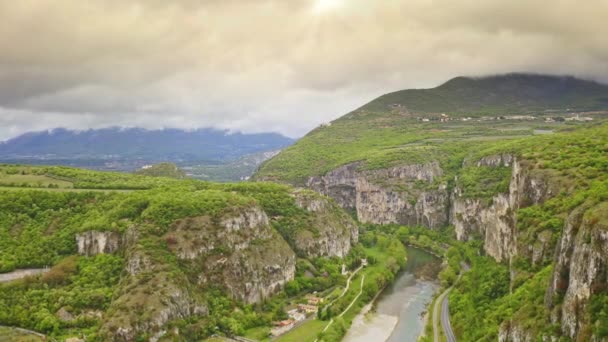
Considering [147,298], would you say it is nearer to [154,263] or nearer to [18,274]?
[154,263]

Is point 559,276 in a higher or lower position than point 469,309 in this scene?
higher

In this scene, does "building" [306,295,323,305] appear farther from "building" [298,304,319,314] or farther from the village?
"building" [298,304,319,314]

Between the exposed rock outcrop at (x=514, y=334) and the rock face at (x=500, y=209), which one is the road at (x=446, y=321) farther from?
the exposed rock outcrop at (x=514, y=334)

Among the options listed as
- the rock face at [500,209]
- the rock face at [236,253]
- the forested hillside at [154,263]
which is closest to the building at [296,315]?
the forested hillside at [154,263]

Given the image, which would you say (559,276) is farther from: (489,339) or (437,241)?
(437,241)

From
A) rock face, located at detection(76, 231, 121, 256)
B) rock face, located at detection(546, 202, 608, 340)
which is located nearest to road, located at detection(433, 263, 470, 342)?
rock face, located at detection(546, 202, 608, 340)

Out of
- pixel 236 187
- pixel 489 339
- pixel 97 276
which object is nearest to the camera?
pixel 489 339

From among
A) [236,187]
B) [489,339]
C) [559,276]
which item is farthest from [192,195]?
[559,276]
